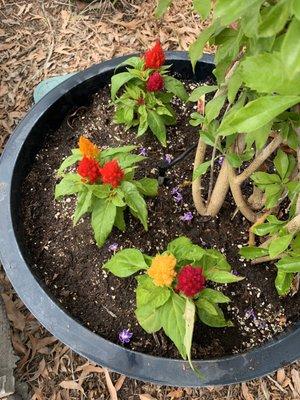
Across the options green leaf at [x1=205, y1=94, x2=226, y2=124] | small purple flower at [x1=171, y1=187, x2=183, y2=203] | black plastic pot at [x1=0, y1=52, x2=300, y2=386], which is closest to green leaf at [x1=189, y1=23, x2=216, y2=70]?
green leaf at [x1=205, y1=94, x2=226, y2=124]

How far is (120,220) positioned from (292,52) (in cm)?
88

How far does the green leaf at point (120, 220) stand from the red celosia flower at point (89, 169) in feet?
0.43

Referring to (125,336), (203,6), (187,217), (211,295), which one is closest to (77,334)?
(125,336)

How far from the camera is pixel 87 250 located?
1.42m

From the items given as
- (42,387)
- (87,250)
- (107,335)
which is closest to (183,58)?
(87,250)

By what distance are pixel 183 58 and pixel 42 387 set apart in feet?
3.78

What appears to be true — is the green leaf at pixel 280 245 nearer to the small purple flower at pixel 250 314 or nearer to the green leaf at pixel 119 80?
the small purple flower at pixel 250 314

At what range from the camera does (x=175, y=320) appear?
3.65ft

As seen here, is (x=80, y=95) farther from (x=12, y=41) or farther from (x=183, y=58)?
(x=12, y=41)

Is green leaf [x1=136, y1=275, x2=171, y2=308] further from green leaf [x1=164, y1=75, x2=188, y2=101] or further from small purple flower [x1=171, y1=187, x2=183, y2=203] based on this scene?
green leaf [x1=164, y1=75, x2=188, y2=101]

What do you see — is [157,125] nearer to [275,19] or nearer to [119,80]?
[119,80]

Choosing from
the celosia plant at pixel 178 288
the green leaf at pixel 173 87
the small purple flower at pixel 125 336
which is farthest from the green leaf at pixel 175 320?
the green leaf at pixel 173 87

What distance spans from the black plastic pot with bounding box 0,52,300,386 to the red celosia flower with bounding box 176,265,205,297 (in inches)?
8.4

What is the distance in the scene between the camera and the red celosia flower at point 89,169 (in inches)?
46.5
